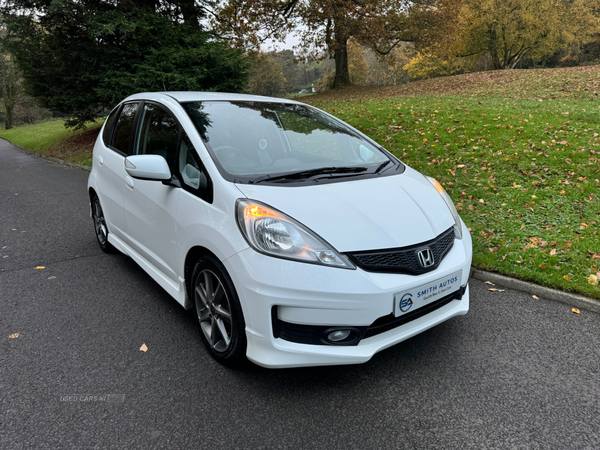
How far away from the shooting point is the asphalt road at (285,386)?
2.21 meters

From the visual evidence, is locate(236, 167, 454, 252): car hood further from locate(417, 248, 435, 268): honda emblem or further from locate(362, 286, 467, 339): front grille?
locate(362, 286, 467, 339): front grille

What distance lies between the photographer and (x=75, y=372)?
8.93ft

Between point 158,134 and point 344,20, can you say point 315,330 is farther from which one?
point 344,20

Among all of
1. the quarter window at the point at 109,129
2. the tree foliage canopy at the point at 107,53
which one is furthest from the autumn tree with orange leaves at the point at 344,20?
the quarter window at the point at 109,129

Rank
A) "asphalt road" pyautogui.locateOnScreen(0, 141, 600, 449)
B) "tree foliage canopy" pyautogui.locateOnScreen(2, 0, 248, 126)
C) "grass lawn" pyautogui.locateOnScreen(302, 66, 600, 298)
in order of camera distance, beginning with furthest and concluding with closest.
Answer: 1. "tree foliage canopy" pyautogui.locateOnScreen(2, 0, 248, 126)
2. "grass lawn" pyautogui.locateOnScreen(302, 66, 600, 298)
3. "asphalt road" pyautogui.locateOnScreen(0, 141, 600, 449)

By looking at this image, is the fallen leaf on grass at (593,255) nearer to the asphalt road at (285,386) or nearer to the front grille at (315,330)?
the asphalt road at (285,386)

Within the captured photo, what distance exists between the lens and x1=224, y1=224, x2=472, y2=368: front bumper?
2.23 metres

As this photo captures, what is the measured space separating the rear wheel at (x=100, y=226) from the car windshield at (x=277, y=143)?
7.07 ft

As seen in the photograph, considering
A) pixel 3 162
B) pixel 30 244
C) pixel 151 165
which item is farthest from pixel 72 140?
pixel 151 165

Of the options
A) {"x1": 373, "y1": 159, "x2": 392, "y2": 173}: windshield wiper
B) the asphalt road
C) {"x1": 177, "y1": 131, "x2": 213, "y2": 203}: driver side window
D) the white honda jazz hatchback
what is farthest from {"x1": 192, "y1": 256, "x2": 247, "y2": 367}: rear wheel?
{"x1": 373, "y1": 159, "x2": 392, "y2": 173}: windshield wiper

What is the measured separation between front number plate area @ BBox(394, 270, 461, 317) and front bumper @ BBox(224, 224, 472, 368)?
4 centimetres

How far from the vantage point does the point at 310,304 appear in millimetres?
2238

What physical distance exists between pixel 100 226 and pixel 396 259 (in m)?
3.81

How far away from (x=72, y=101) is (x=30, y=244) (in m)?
10.6
